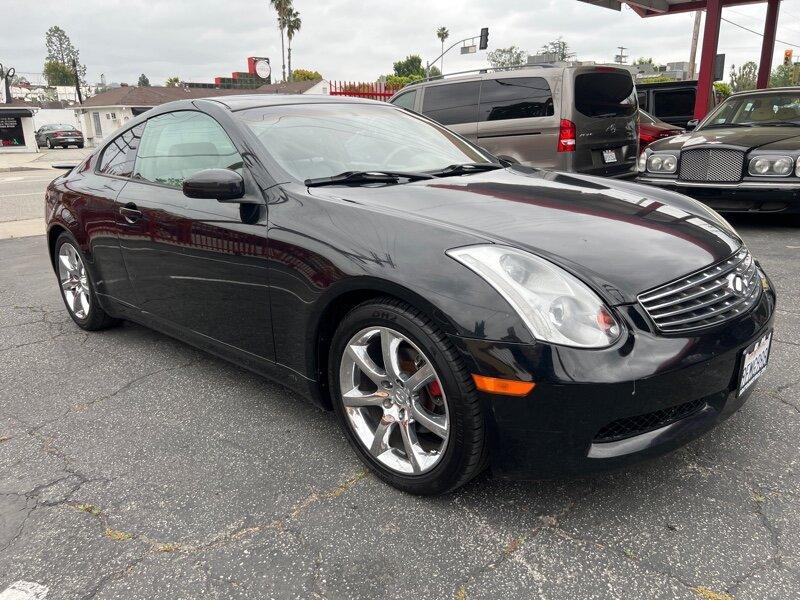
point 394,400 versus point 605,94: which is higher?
point 605,94

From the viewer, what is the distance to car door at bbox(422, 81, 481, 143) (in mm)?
7789

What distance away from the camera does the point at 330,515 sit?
2.23m

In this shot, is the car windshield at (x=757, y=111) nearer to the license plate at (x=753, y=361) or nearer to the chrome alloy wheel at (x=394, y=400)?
the license plate at (x=753, y=361)

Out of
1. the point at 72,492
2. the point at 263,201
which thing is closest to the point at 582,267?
the point at 263,201

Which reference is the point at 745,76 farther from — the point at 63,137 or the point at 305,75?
the point at 63,137

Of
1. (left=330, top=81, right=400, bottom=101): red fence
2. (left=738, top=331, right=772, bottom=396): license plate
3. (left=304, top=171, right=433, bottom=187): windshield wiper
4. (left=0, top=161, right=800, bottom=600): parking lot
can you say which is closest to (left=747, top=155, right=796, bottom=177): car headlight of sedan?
(left=0, top=161, right=800, bottom=600): parking lot

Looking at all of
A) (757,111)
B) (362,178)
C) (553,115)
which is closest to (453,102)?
(553,115)

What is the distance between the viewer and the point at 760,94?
744cm

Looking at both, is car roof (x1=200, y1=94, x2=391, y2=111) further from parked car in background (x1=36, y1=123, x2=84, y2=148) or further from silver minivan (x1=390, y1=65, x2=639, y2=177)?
parked car in background (x1=36, y1=123, x2=84, y2=148)

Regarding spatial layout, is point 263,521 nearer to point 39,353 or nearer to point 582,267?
point 582,267

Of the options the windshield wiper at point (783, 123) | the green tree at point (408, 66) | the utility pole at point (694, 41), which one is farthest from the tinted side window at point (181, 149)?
the green tree at point (408, 66)

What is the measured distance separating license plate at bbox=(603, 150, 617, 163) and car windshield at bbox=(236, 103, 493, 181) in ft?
14.0

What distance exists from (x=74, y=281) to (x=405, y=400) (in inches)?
123

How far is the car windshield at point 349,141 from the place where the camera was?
2861 mm
